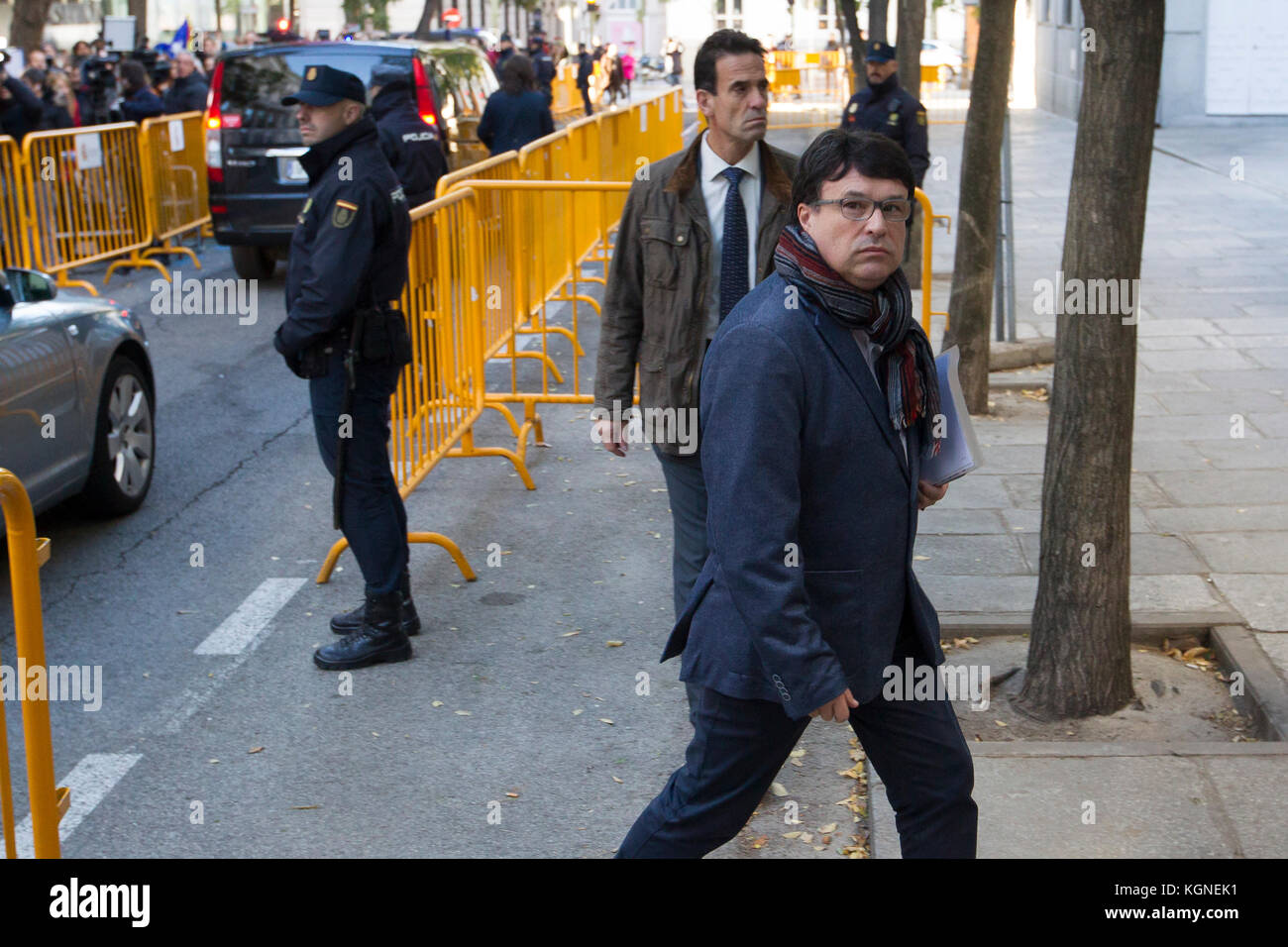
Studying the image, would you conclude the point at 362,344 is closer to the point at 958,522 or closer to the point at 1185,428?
the point at 958,522

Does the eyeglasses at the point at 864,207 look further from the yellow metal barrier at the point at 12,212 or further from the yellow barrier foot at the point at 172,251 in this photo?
the yellow barrier foot at the point at 172,251

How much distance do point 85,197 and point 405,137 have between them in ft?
14.3

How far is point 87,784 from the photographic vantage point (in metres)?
4.73

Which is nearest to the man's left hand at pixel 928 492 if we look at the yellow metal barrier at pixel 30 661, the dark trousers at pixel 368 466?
the yellow metal barrier at pixel 30 661

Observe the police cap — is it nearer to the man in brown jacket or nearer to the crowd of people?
the man in brown jacket

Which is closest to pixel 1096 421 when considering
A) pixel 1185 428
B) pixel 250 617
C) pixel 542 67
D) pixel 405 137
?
pixel 250 617

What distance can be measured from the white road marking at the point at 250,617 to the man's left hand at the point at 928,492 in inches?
129

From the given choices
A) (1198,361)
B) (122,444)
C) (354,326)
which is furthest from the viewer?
(1198,361)

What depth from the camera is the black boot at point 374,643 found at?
5.62 m

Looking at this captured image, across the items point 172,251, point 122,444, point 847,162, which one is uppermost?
point 847,162

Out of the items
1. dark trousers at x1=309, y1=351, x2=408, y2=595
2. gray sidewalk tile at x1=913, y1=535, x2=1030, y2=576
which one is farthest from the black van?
dark trousers at x1=309, y1=351, x2=408, y2=595

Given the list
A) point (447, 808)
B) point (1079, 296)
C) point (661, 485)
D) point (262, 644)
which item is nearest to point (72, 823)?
point (447, 808)
